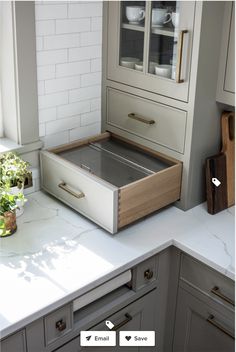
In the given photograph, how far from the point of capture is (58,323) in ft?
5.49

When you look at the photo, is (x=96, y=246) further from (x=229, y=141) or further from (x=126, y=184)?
(x=229, y=141)

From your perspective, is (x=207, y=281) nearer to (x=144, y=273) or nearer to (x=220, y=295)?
(x=220, y=295)

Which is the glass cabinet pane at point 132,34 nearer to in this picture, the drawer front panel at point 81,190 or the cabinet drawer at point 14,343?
the drawer front panel at point 81,190

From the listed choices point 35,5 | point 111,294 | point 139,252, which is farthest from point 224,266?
point 35,5

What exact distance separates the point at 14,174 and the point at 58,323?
635 mm

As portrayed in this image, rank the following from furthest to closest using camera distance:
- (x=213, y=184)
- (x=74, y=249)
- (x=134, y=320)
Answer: (x=213, y=184) < (x=134, y=320) < (x=74, y=249)

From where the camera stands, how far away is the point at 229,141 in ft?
6.95

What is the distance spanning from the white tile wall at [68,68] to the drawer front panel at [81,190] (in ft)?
0.52

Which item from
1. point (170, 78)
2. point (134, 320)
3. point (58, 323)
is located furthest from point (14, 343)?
point (170, 78)

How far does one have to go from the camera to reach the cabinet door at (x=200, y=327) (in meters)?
1.90

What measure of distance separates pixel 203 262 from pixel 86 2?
1.21m

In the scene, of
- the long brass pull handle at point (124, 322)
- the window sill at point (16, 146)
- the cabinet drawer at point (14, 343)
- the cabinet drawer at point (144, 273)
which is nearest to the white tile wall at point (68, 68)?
the window sill at point (16, 146)

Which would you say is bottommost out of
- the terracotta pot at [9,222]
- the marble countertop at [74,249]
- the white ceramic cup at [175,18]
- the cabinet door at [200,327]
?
the cabinet door at [200,327]

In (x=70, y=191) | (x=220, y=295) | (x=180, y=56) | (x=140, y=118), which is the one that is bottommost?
(x=220, y=295)
